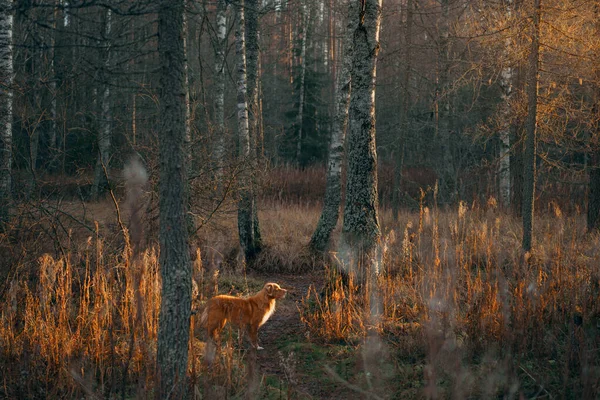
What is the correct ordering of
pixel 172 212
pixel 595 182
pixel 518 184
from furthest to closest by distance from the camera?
pixel 518 184 < pixel 595 182 < pixel 172 212

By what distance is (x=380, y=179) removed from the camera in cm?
2025

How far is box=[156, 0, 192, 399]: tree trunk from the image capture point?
11.0ft

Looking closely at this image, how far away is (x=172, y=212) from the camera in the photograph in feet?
11.2

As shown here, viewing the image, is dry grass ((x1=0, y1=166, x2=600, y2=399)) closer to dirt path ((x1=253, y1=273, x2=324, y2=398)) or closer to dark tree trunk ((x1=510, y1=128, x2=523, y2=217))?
dirt path ((x1=253, y1=273, x2=324, y2=398))

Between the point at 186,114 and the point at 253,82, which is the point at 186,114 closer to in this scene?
the point at 186,114

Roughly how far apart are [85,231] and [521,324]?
27.1ft

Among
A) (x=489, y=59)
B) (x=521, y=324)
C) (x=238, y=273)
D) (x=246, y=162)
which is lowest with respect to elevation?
(x=238, y=273)

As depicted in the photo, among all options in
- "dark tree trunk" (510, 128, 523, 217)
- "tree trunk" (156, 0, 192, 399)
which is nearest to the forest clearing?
"tree trunk" (156, 0, 192, 399)

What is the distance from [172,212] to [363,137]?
10.9 ft

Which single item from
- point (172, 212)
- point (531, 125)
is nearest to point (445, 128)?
point (531, 125)

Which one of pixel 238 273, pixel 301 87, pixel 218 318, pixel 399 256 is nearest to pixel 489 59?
pixel 399 256

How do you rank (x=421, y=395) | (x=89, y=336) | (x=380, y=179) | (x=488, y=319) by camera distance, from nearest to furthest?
(x=421, y=395), (x=89, y=336), (x=488, y=319), (x=380, y=179)

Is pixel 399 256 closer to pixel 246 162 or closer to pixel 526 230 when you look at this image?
pixel 526 230

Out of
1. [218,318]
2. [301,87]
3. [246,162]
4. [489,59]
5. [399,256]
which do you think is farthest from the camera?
[301,87]
